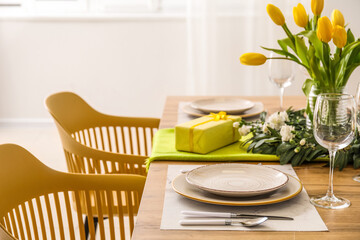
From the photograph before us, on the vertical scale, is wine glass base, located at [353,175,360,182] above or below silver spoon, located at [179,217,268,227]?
below

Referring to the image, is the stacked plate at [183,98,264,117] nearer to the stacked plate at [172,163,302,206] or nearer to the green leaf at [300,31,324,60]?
the green leaf at [300,31,324,60]

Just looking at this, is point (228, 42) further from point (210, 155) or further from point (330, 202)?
point (330, 202)

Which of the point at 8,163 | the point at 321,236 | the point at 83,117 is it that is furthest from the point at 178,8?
the point at 321,236

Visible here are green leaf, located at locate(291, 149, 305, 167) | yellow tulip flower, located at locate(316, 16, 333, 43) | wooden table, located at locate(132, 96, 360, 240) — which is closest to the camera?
wooden table, located at locate(132, 96, 360, 240)

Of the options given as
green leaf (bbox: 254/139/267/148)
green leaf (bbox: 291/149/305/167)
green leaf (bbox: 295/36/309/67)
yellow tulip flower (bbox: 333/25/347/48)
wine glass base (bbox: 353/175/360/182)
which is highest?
yellow tulip flower (bbox: 333/25/347/48)

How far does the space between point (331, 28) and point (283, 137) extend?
33cm

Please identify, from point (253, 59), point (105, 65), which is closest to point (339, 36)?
point (253, 59)

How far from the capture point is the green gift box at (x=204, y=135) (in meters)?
1.53

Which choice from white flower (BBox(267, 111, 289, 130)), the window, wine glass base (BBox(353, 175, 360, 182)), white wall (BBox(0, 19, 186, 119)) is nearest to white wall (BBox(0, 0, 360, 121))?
white wall (BBox(0, 19, 186, 119))

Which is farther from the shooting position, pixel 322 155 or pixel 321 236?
pixel 322 155

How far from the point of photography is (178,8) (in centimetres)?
442

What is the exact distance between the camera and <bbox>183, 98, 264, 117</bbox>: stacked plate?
1987 mm

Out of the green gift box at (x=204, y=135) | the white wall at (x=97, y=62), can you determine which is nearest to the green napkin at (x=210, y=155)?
the green gift box at (x=204, y=135)

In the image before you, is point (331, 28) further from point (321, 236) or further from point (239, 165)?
point (321, 236)
